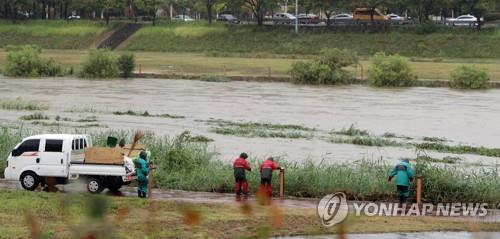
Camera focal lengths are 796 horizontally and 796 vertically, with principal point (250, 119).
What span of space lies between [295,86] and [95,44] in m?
41.8

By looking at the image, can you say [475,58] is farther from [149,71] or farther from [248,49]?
[149,71]

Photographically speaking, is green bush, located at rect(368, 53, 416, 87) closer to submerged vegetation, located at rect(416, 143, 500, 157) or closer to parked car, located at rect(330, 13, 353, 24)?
submerged vegetation, located at rect(416, 143, 500, 157)

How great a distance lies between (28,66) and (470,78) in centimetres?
3763

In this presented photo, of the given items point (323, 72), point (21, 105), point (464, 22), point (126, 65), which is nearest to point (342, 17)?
point (464, 22)

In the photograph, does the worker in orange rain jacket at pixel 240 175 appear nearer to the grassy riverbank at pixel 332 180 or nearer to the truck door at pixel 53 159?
the grassy riverbank at pixel 332 180

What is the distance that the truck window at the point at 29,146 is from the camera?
20.4 meters

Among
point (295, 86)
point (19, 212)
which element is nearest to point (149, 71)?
point (295, 86)

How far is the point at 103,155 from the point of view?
19672mm

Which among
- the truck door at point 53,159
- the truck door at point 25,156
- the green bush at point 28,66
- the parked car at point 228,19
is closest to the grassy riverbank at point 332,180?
the truck door at point 53,159

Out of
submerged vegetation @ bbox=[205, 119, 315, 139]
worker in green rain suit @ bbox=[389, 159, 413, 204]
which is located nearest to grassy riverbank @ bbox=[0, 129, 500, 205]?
worker in green rain suit @ bbox=[389, 159, 413, 204]

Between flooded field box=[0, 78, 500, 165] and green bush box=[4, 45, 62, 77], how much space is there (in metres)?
4.32

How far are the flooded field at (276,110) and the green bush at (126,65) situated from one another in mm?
3798

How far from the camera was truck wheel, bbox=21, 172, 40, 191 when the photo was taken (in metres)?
20.1

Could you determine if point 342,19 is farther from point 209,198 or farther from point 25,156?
point 209,198
